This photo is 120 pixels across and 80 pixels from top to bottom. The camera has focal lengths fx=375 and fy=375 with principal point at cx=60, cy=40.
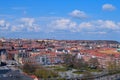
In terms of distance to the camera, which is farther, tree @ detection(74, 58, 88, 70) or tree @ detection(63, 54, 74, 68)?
tree @ detection(63, 54, 74, 68)

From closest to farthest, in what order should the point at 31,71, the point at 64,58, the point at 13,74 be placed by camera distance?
the point at 13,74, the point at 31,71, the point at 64,58

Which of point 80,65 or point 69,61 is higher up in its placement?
point 69,61

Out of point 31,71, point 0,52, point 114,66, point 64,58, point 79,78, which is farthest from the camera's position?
point 0,52

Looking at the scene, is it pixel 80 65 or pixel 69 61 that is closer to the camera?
pixel 80 65

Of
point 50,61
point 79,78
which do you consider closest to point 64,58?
point 50,61

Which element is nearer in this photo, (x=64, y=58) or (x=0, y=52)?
(x=64, y=58)

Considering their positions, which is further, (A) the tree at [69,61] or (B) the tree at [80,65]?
(A) the tree at [69,61]

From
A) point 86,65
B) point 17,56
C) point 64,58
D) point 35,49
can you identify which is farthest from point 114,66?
point 35,49

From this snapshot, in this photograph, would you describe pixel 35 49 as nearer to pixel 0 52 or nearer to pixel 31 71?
pixel 0 52

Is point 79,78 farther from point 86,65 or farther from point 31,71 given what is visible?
point 86,65
